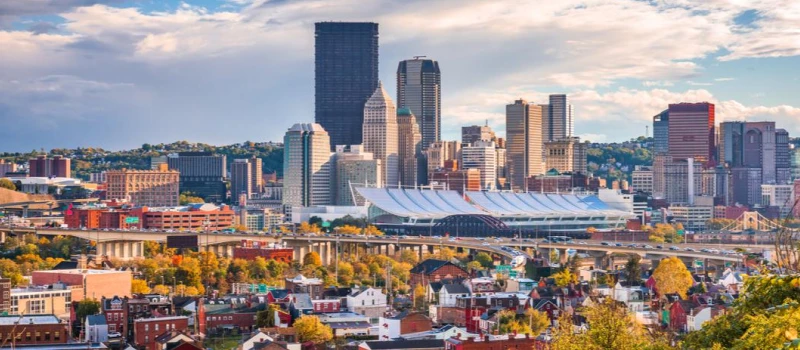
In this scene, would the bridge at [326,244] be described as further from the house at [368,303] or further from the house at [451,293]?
the house at [368,303]

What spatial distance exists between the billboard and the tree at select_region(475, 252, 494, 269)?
71.6ft

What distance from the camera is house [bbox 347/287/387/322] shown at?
6116 centimetres

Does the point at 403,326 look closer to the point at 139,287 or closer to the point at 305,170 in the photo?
the point at 139,287

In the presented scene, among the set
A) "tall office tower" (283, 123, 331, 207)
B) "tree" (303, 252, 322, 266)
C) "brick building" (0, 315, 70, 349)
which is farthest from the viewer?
"tall office tower" (283, 123, 331, 207)

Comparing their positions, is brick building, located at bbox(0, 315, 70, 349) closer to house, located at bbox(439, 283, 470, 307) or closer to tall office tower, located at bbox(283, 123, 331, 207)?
house, located at bbox(439, 283, 470, 307)

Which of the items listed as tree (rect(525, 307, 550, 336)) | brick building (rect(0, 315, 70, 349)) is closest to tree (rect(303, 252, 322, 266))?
tree (rect(525, 307, 550, 336))

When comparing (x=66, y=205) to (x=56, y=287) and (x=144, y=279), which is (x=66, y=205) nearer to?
(x=144, y=279)

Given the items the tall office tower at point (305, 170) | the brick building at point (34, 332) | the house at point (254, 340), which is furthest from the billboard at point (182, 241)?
the tall office tower at point (305, 170)

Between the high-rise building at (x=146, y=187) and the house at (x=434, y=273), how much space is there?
118842mm

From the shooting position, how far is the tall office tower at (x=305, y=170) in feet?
627

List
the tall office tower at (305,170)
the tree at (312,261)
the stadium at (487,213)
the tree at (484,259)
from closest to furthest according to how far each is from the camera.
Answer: the tree at (312,261)
the tree at (484,259)
the stadium at (487,213)
the tall office tower at (305,170)

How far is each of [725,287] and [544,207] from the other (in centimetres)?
10165

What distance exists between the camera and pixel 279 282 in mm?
79312

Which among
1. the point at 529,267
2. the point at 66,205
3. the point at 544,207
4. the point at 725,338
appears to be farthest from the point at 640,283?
the point at 66,205
